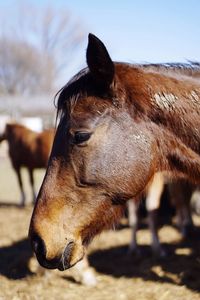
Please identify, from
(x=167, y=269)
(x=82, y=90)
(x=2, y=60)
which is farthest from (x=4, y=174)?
(x=2, y=60)

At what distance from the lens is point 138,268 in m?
5.66

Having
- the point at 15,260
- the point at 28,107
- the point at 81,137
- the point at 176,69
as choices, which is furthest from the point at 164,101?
the point at 28,107

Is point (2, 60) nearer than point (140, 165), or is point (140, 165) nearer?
point (140, 165)

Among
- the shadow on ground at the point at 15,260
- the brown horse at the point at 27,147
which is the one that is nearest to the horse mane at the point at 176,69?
the shadow on ground at the point at 15,260

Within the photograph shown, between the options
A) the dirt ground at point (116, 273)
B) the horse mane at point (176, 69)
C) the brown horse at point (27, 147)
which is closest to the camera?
the horse mane at point (176, 69)

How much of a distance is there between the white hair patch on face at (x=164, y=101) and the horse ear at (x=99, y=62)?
1.13 feet

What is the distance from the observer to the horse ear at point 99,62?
8.77ft

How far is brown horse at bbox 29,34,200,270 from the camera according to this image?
9.05 ft

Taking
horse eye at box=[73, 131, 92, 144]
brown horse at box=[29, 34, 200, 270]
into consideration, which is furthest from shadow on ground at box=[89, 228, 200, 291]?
horse eye at box=[73, 131, 92, 144]

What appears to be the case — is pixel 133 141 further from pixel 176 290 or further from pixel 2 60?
pixel 2 60

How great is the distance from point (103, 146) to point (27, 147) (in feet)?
27.1

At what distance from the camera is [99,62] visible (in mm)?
2764

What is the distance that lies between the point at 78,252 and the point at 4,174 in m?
15.6

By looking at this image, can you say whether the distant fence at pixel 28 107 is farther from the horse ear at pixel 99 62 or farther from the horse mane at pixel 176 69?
the horse ear at pixel 99 62
